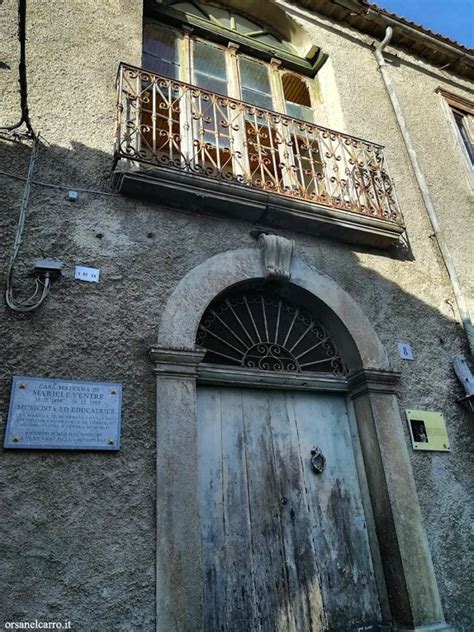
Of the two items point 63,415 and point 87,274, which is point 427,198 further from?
point 63,415

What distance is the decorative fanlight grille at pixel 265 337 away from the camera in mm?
3920

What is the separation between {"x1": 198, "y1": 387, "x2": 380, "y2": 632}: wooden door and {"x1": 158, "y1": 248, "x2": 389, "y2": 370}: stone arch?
1.87 ft

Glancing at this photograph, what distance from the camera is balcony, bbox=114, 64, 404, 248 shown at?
4020mm

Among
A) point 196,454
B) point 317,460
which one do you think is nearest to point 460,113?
point 317,460

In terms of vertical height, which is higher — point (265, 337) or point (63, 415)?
point (265, 337)

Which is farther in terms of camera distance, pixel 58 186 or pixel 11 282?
pixel 58 186

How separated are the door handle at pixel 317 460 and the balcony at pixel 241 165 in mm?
2090

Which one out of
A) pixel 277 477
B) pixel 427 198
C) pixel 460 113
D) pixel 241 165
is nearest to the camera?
pixel 277 477

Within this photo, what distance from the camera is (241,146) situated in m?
4.95

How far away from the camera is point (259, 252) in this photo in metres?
4.23

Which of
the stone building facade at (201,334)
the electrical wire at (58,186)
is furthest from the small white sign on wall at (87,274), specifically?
the electrical wire at (58,186)

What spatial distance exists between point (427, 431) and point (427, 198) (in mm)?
2859

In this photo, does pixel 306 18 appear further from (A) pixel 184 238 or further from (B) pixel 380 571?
(B) pixel 380 571

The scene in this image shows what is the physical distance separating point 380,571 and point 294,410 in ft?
4.49
